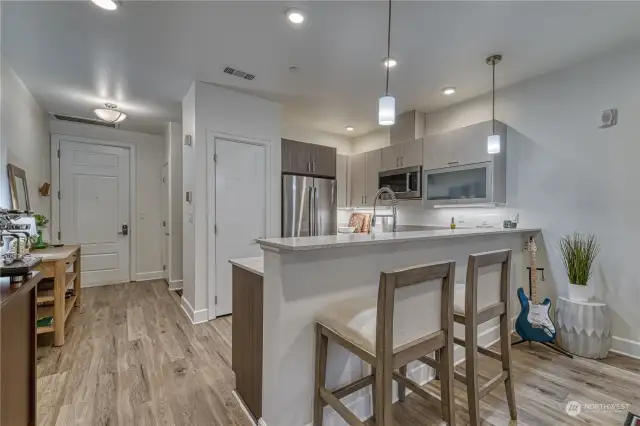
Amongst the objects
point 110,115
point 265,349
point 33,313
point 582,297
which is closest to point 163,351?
point 33,313

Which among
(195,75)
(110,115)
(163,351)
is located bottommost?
(163,351)

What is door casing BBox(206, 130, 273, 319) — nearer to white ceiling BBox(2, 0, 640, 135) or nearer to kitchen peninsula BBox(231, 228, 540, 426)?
white ceiling BBox(2, 0, 640, 135)

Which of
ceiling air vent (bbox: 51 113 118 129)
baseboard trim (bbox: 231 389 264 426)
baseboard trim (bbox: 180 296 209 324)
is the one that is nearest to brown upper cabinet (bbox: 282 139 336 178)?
baseboard trim (bbox: 180 296 209 324)

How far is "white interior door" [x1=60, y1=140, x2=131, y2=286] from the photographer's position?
4777mm

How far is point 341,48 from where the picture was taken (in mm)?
2646

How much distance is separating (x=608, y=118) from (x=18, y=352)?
14.8ft

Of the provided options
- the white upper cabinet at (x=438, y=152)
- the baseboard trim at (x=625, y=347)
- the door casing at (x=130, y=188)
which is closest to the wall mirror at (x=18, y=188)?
the door casing at (x=130, y=188)

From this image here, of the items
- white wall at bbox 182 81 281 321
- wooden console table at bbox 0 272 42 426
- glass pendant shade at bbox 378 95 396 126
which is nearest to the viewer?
wooden console table at bbox 0 272 42 426

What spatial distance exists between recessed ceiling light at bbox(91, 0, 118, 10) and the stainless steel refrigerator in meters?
2.42

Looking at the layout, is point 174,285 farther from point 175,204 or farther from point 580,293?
point 580,293

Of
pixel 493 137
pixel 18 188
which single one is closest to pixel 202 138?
pixel 18 188

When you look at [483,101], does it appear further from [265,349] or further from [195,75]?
[265,349]

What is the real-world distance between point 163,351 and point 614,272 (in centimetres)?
420

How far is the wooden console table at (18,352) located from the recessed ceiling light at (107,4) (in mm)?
1851
